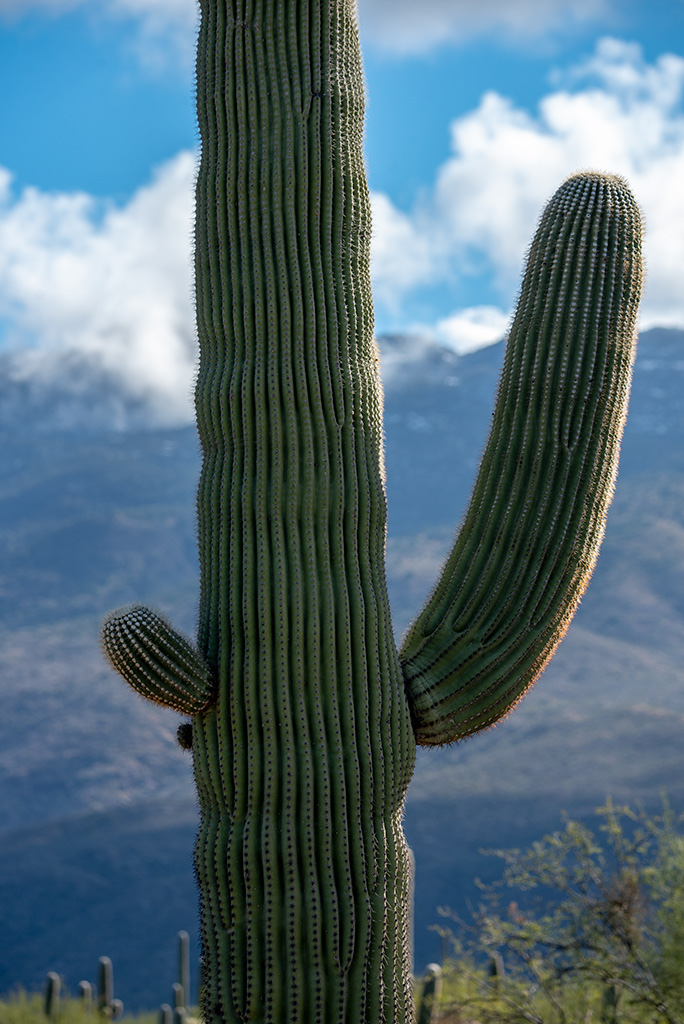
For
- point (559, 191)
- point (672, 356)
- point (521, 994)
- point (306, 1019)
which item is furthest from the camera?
point (672, 356)

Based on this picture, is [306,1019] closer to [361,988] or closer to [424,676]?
[361,988]

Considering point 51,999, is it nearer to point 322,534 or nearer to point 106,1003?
point 106,1003

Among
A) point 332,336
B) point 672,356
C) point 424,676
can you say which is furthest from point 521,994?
point 672,356

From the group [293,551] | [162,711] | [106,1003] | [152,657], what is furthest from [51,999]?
[162,711]

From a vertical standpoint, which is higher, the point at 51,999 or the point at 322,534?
the point at 322,534

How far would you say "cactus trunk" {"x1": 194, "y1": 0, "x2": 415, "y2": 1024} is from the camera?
425 cm

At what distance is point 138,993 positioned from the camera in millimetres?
56688

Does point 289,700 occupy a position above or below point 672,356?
below

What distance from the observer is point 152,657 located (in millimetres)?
4344

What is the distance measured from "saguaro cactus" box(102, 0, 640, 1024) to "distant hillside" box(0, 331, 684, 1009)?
74.7 feet

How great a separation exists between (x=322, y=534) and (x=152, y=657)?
81cm

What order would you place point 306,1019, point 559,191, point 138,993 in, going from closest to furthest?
point 306,1019 < point 559,191 < point 138,993

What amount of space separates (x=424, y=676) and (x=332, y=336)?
56.1 inches

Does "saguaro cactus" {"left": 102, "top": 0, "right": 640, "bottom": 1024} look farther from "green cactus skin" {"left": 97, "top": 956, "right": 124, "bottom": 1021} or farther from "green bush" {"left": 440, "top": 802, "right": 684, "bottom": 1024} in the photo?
"green cactus skin" {"left": 97, "top": 956, "right": 124, "bottom": 1021}
